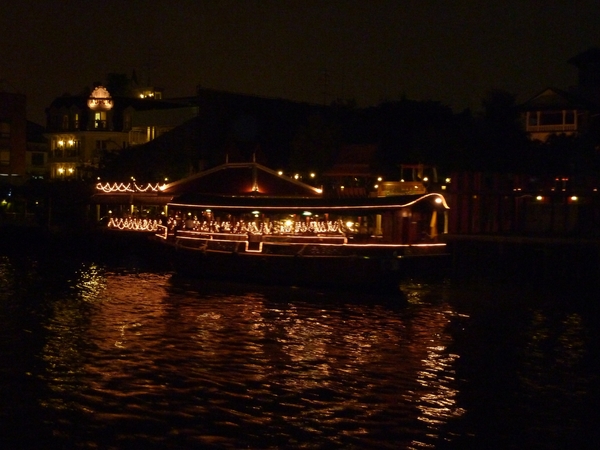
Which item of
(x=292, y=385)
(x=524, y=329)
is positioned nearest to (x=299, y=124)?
(x=524, y=329)

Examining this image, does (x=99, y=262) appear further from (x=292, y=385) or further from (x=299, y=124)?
(x=292, y=385)

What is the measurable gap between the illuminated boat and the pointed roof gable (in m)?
8.40

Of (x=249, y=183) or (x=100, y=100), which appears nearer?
(x=249, y=183)

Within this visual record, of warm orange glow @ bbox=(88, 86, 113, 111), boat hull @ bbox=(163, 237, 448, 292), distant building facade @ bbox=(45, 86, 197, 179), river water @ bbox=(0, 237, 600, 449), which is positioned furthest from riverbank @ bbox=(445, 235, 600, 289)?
warm orange glow @ bbox=(88, 86, 113, 111)

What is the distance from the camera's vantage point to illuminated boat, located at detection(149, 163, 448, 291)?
114ft

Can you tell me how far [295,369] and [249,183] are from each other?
2964 cm

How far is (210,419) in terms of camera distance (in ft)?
56.9

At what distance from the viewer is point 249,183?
50781 mm

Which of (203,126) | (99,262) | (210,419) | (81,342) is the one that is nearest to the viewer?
(210,419)

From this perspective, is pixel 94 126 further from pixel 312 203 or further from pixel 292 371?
pixel 292 371

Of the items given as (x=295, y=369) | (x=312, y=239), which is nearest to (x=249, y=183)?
(x=312, y=239)

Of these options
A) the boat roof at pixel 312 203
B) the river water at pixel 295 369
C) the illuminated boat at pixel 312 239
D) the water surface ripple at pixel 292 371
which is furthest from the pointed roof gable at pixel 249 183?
the water surface ripple at pixel 292 371

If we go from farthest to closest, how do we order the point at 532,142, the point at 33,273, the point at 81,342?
the point at 532,142 < the point at 33,273 < the point at 81,342

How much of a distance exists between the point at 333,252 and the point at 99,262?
19.1 metres
